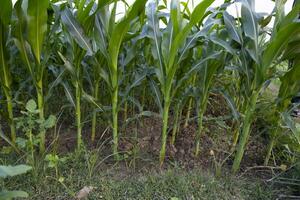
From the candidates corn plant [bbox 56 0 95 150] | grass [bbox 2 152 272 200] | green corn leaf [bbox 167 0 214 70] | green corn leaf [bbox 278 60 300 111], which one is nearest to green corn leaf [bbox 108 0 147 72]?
corn plant [bbox 56 0 95 150]

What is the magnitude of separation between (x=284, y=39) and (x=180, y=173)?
0.99 metres

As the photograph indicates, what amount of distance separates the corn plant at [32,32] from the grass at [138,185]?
45 centimetres

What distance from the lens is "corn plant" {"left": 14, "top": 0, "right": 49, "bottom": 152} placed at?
1.60 meters

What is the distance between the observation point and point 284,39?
158 cm

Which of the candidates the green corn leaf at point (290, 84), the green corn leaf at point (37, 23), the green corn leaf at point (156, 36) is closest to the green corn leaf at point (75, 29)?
the green corn leaf at point (37, 23)

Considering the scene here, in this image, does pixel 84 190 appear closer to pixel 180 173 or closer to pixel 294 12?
pixel 180 173

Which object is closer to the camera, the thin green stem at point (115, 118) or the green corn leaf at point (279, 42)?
the green corn leaf at point (279, 42)

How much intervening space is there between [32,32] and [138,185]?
106cm

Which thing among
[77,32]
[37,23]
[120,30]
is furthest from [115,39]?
[37,23]

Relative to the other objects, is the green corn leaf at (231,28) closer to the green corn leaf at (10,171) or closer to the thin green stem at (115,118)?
the thin green stem at (115,118)

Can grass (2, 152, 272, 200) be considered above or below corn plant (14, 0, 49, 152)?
below

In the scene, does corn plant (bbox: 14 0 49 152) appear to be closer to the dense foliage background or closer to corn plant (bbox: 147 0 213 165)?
the dense foliage background

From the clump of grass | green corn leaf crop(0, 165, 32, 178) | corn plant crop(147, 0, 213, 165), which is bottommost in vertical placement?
the clump of grass

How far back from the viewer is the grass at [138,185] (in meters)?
1.69
